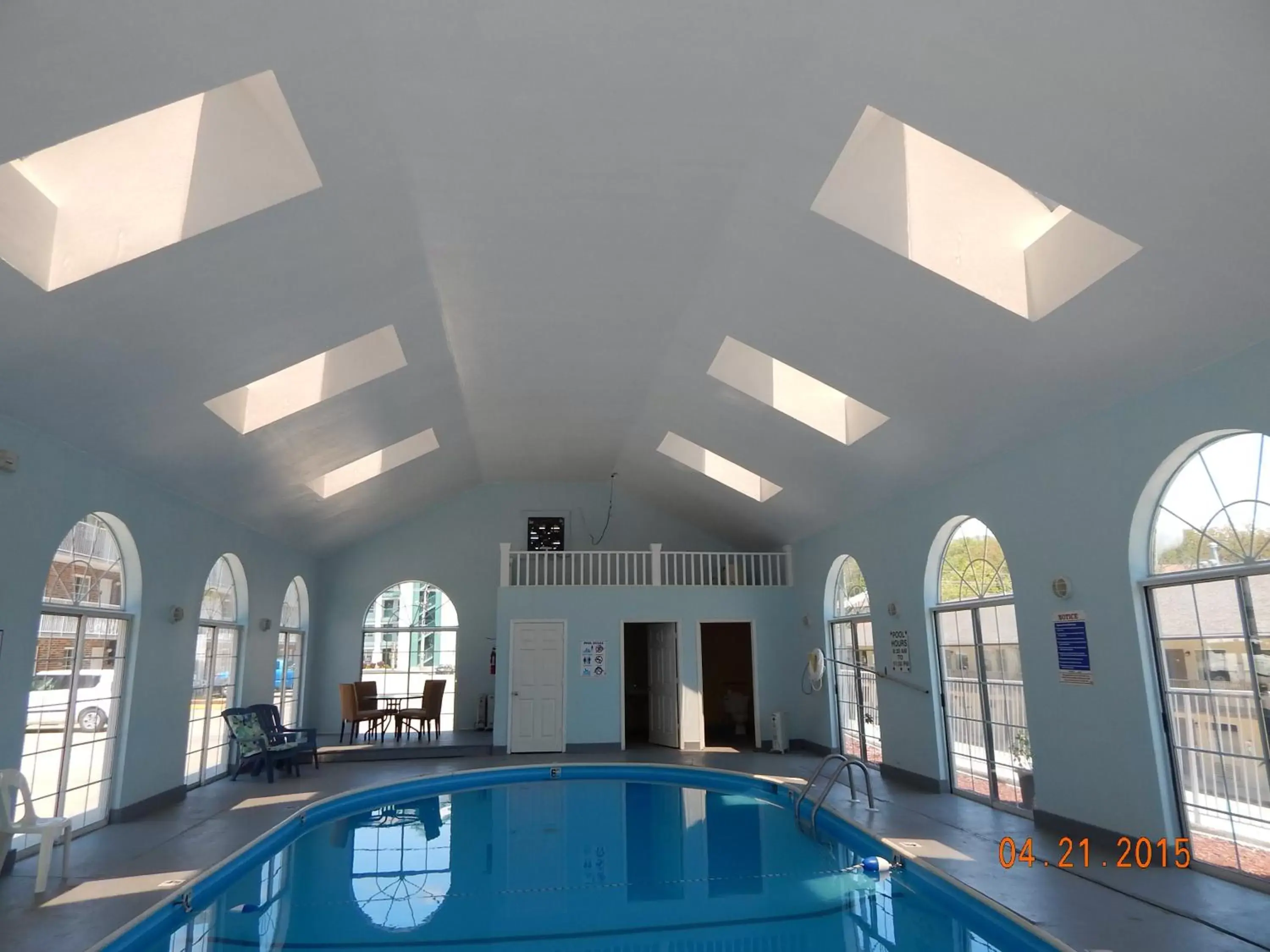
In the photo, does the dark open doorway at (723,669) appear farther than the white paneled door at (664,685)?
Yes

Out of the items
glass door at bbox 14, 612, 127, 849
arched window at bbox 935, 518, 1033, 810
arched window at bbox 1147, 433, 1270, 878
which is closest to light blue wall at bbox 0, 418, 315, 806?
glass door at bbox 14, 612, 127, 849

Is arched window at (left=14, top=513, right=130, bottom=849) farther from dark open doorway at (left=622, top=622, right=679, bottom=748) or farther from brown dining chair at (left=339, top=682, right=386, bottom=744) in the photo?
dark open doorway at (left=622, top=622, right=679, bottom=748)

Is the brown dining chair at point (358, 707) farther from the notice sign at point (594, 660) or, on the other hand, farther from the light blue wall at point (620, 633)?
the notice sign at point (594, 660)

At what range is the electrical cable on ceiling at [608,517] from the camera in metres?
14.2

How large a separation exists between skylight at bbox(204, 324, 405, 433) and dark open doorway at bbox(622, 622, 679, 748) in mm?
5800

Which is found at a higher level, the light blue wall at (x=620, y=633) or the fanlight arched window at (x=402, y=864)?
the light blue wall at (x=620, y=633)

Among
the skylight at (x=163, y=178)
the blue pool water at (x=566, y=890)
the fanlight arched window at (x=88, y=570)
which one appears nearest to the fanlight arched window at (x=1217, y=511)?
the blue pool water at (x=566, y=890)

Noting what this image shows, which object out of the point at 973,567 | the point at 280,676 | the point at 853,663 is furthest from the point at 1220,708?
the point at 280,676

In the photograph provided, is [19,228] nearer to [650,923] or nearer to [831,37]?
[831,37]

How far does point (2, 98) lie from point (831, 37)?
3.65m

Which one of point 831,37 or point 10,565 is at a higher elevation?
point 831,37

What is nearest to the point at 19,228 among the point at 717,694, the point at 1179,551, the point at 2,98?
the point at 2,98

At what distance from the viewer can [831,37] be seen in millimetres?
3826

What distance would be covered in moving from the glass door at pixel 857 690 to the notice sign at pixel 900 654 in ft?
0.90
